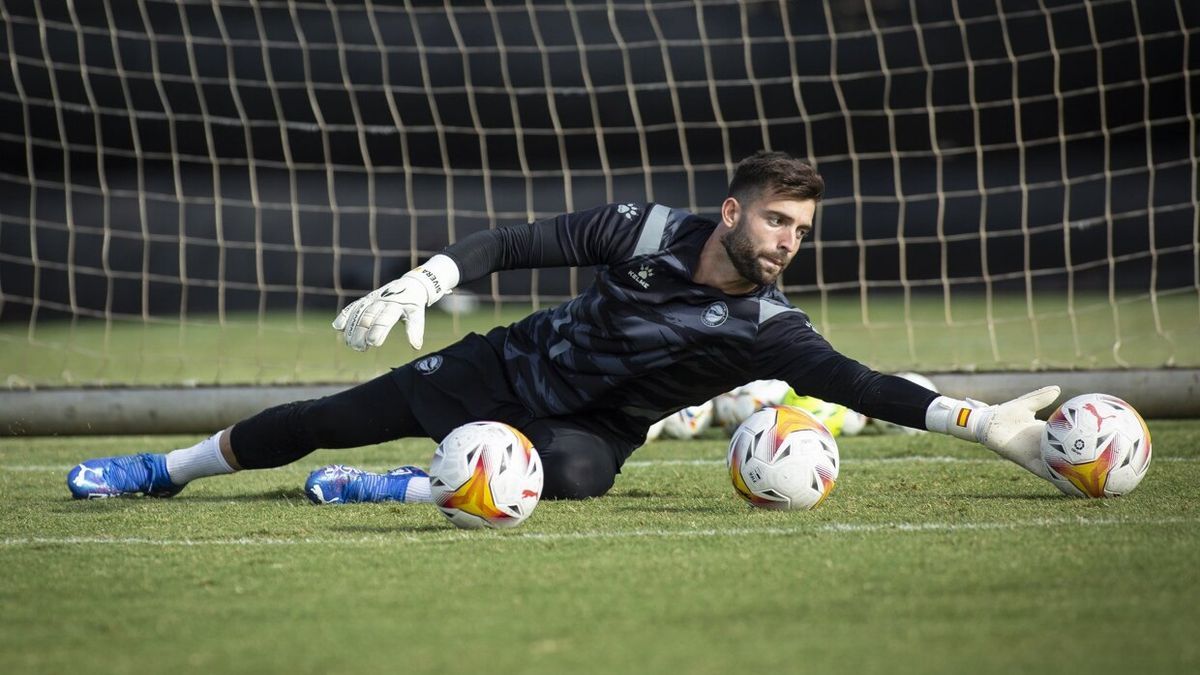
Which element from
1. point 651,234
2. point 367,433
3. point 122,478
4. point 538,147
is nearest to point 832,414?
point 651,234

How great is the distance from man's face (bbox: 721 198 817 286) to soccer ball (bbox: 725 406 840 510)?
519mm

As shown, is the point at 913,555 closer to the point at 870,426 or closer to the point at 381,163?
the point at 870,426

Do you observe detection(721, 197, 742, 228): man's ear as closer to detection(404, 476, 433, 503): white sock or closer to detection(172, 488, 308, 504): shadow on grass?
detection(404, 476, 433, 503): white sock

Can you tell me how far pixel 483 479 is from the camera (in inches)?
172

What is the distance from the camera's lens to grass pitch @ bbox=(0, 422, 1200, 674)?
2.85 metres

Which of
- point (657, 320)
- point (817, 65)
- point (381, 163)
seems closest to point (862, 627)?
point (657, 320)

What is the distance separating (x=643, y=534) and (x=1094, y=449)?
1.58 meters

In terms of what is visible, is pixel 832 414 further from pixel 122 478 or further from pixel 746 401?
pixel 122 478

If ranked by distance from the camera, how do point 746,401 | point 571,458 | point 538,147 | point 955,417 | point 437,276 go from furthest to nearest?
point 538,147 < point 746,401 < point 571,458 < point 437,276 < point 955,417

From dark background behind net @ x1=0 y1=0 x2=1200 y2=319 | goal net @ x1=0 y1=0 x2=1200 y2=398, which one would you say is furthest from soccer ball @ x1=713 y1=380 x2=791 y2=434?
dark background behind net @ x1=0 y1=0 x2=1200 y2=319

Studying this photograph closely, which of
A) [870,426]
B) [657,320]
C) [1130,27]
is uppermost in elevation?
[1130,27]

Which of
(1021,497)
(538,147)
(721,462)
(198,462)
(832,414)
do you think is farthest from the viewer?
(538,147)

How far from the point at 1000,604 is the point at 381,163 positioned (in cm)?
1660

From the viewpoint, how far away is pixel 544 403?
207 inches
